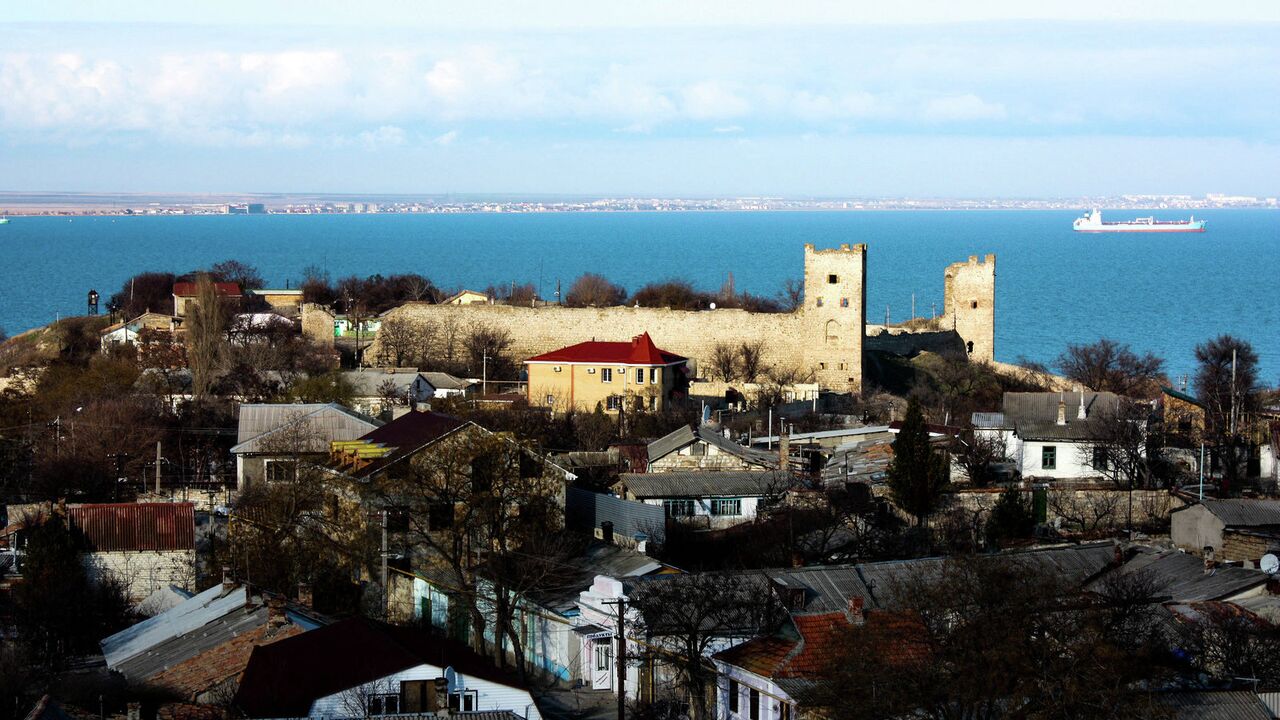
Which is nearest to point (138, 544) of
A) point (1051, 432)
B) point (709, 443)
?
point (709, 443)

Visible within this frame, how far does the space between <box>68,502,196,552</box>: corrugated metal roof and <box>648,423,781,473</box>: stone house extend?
7.31 metres

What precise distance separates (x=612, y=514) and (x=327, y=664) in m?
8.90

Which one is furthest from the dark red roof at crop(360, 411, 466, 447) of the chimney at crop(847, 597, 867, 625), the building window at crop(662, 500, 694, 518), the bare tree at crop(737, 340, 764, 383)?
the bare tree at crop(737, 340, 764, 383)

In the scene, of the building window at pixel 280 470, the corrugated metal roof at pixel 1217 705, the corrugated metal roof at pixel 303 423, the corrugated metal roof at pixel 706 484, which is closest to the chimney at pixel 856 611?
the corrugated metal roof at pixel 1217 705

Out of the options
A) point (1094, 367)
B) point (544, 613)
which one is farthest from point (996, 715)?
point (1094, 367)

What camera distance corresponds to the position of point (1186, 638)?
16.4 metres

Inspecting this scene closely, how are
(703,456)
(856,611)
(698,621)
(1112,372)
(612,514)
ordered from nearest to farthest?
(856,611) < (698,621) < (612,514) < (703,456) < (1112,372)

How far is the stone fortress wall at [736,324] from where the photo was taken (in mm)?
45031

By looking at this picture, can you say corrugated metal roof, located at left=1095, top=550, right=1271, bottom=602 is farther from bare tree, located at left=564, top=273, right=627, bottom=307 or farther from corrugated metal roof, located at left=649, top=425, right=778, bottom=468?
bare tree, located at left=564, top=273, right=627, bottom=307

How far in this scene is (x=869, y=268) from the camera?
123188 millimetres

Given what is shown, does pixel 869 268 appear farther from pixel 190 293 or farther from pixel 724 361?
pixel 724 361

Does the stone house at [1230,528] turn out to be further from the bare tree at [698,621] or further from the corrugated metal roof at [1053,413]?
the bare tree at [698,621]

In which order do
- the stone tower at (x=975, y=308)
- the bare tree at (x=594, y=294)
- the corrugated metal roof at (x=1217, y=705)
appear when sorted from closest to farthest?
1. the corrugated metal roof at (x=1217, y=705)
2. the stone tower at (x=975, y=308)
3. the bare tree at (x=594, y=294)

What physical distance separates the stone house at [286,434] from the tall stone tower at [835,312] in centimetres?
1573
